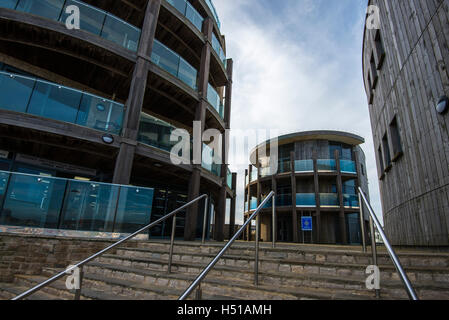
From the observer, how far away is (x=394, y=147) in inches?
320

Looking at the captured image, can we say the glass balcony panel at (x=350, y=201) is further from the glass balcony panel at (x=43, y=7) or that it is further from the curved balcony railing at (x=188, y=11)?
the glass balcony panel at (x=43, y=7)

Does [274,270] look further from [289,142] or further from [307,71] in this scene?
[289,142]

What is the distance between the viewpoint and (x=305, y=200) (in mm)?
20719

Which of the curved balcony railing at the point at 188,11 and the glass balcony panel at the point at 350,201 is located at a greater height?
the curved balcony railing at the point at 188,11

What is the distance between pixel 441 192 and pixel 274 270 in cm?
406

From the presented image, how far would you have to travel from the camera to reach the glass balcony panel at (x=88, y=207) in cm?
626

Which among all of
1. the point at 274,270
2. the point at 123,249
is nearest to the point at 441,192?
the point at 274,270

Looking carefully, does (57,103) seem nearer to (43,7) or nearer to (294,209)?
(43,7)

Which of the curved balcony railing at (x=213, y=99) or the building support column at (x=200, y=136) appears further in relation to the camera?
the curved balcony railing at (x=213, y=99)

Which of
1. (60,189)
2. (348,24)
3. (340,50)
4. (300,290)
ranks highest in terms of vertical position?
(340,50)

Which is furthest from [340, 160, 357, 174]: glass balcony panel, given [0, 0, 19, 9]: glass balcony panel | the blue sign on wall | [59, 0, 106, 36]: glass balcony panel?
[0, 0, 19, 9]: glass balcony panel

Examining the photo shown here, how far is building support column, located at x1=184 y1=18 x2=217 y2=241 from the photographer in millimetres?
9781

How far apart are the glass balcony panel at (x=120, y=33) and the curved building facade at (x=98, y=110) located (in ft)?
0.12

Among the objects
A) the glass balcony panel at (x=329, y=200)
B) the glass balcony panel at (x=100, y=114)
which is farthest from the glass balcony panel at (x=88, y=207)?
the glass balcony panel at (x=329, y=200)
